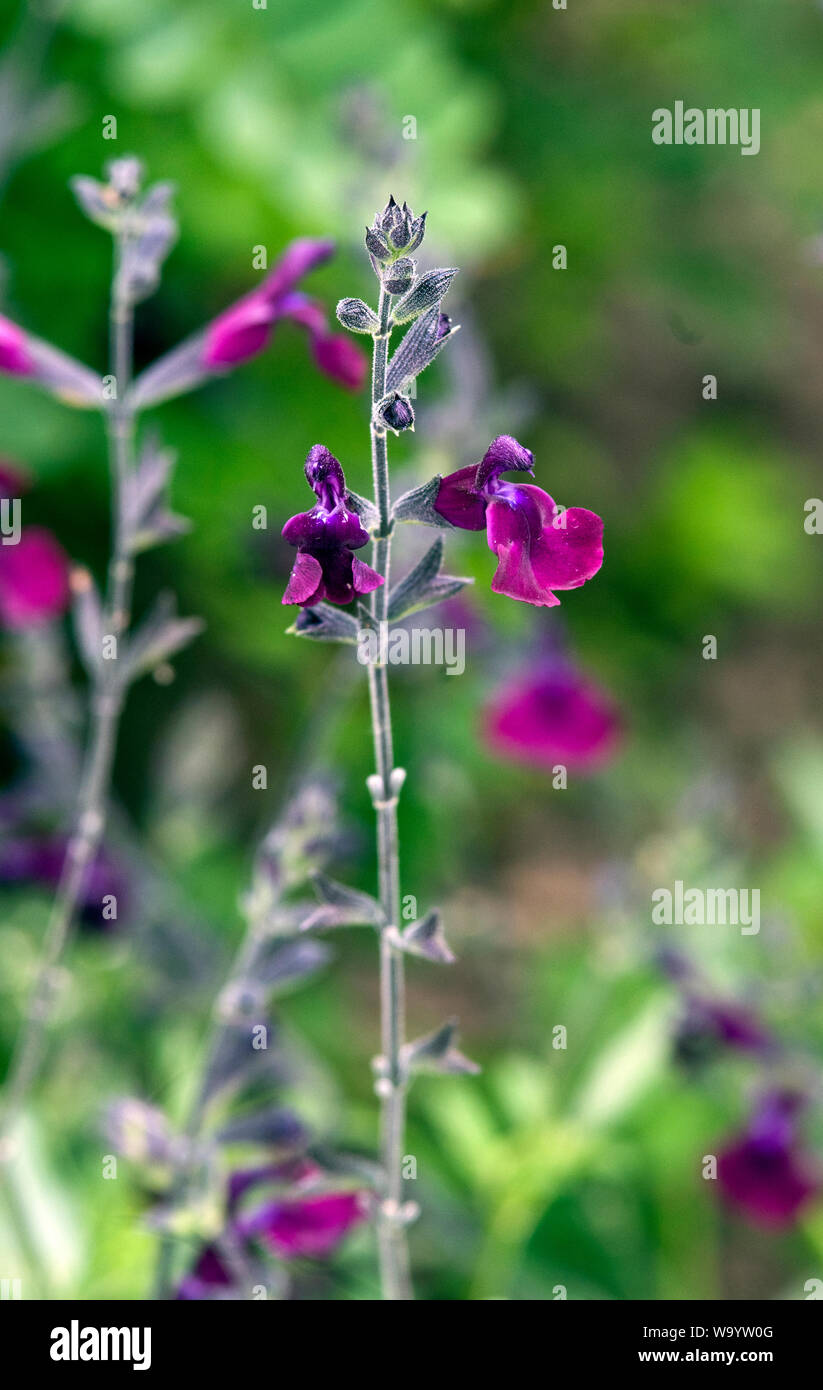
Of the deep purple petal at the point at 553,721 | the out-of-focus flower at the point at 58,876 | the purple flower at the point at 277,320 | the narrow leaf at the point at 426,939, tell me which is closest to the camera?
the narrow leaf at the point at 426,939

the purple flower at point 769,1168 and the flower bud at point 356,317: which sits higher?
the flower bud at point 356,317

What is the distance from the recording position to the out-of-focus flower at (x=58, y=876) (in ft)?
5.37

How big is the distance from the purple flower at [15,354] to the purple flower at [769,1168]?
1.15 metres

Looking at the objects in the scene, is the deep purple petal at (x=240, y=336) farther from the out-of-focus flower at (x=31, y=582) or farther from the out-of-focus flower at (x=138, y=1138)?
the out-of-focus flower at (x=138, y=1138)

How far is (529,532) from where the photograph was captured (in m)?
0.72

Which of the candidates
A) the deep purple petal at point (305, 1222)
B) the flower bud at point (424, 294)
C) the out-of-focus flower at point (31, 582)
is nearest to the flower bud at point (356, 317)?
the flower bud at point (424, 294)

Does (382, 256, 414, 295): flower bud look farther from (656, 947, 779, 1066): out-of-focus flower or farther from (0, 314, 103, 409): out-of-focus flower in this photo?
(656, 947, 779, 1066): out-of-focus flower

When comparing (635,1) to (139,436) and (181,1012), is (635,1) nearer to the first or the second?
(139,436)

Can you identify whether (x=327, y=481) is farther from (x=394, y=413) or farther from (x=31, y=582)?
(x=31, y=582)

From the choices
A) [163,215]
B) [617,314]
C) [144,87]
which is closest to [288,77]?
[144,87]

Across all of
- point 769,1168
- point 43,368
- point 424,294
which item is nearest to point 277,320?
point 43,368

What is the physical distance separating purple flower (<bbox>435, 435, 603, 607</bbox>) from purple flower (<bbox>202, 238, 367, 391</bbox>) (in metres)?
0.29

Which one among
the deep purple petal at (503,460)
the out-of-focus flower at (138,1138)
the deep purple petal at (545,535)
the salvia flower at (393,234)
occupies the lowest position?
the out-of-focus flower at (138,1138)

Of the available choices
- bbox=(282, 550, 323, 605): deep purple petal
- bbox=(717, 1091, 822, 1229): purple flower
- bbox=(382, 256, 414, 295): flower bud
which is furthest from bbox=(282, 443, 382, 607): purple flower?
bbox=(717, 1091, 822, 1229): purple flower
